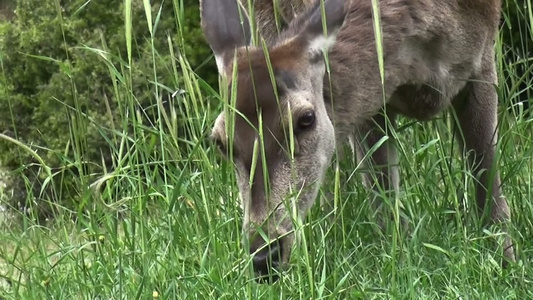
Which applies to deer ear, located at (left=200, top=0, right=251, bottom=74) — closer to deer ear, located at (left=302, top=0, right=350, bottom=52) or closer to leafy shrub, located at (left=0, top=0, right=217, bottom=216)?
deer ear, located at (left=302, top=0, right=350, bottom=52)

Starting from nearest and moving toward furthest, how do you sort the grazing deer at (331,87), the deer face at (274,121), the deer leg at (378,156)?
the deer face at (274,121), the grazing deer at (331,87), the deer leg at (378,156)

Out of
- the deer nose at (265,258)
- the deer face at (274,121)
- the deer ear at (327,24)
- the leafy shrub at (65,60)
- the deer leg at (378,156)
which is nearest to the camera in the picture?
the deer nose at (265,258)

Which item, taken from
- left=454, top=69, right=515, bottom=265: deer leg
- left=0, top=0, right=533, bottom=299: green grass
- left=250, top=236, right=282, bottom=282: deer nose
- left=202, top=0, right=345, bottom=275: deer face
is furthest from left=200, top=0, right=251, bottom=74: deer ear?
left=454, top=69, right=515, bottom=265: deer leg

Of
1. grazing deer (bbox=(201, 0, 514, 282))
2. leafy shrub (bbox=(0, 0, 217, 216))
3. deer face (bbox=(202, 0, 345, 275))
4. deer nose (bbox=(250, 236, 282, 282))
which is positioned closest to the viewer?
deer nose (bbox=(250, 236, 282, 282))

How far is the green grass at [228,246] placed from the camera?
4.39 meters

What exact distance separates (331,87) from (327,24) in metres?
0.27

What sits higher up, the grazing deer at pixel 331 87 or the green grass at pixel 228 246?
the grazing deer at pixel 331 87

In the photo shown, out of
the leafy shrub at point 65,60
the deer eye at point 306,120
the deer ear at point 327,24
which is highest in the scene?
the deer ear at point 327,24

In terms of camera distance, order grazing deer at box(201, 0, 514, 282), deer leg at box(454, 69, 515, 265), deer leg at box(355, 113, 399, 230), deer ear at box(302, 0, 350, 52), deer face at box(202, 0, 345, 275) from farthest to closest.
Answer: deer leg at box(454, 69, 515, 265) → deer leg at box(355, 113, 399, 230) → deer ear at box(302, 0, 350, 52) → grazing deer at box(201, 0, 514, 282) → deer face at box(202, 0, 345, 275)

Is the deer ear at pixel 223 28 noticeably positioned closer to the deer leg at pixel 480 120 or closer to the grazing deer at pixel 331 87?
the grazing deer at pixel 331 87

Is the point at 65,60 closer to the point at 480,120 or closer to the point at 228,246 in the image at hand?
the point at 480,120

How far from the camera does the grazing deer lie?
15.2 ft

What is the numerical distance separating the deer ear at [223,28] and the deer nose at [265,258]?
0.99m

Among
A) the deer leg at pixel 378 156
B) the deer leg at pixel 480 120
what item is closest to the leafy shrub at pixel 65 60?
the deer leg at pixel 378 156
